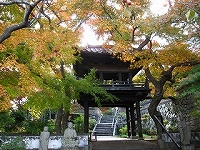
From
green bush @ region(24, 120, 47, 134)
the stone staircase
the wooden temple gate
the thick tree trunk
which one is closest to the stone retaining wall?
green bush @ region(24, 120, 47, 134)

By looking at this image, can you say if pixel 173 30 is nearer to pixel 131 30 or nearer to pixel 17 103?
pixel 131 30

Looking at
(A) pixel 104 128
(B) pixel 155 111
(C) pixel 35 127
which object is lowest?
(A) pixel 104 128

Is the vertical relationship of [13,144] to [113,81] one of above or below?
below

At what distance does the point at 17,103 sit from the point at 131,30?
9222 millimetres

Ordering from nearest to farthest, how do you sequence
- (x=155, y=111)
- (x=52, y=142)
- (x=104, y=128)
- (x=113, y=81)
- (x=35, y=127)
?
(x=52, y=142)
(x=155, y=111)
(x=35, y=127)
(x=113, y=81)
(x=104, y=128)

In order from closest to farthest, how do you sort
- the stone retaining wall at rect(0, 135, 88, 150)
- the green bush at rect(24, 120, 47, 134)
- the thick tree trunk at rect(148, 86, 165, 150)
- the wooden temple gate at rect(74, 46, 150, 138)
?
the stone retaining wall at rect(0, 135, 88, 150) → the thick tree trunk at rect(148, 86, 165, 150) → the green bush at rect(24, 120, 47, 134) → the wooden temple gate at rect(74, 46, 150, 138)

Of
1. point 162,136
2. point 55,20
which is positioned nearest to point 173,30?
point 162,136

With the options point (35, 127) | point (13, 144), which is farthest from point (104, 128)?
point (13, 144)

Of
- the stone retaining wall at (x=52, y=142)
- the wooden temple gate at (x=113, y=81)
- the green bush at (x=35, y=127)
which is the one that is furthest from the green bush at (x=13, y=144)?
the wooden temple gate at (x=113, y=81)

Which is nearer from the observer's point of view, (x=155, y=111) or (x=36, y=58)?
(x=36, y=58)

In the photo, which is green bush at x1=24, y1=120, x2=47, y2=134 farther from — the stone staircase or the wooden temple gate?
the stone staircase

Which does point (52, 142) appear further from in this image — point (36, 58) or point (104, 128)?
point (104, 128)

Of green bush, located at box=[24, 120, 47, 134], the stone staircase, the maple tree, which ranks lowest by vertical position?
A: the stone staircase

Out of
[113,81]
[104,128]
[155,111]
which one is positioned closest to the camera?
[155,111]
